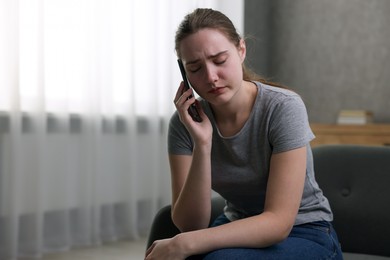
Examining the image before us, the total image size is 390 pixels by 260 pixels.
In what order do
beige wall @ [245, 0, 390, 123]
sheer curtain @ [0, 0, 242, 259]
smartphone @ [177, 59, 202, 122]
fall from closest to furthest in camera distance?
smartphone @ [177, 59, 202, 122] → sheer curtain @ [0, 0, 242, 259] → beige wall @ [245, 0, 390, 123]

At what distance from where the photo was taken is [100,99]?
3.66 metres

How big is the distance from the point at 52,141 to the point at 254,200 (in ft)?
6.96

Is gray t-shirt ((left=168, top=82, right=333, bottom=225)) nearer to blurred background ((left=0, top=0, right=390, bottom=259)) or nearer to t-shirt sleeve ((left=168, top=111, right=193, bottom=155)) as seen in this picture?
t-shirt sleeve ((left=168, top=111, right=193, bottom=155))

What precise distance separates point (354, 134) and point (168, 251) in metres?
2.92

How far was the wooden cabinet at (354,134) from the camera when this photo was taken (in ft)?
13.0

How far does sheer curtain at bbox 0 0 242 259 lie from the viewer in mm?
3217

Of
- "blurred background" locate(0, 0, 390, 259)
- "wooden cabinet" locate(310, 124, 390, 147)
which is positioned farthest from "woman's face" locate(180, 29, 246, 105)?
"wooden cabinet" locate(310, 124, 390, 147)

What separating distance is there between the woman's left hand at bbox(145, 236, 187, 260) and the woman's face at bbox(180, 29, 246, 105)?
371 millimetres

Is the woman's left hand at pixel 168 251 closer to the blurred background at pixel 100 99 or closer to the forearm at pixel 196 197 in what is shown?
the forearm at pixel 196 197

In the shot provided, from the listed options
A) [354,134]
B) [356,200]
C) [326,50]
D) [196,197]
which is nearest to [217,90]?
[196,197]

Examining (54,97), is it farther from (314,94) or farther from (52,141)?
(314,94)

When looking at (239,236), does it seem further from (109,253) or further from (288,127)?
(109,253)

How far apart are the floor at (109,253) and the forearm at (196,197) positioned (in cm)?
171

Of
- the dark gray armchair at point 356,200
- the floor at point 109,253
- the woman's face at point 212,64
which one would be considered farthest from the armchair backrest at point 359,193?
the floor at point 109,253
